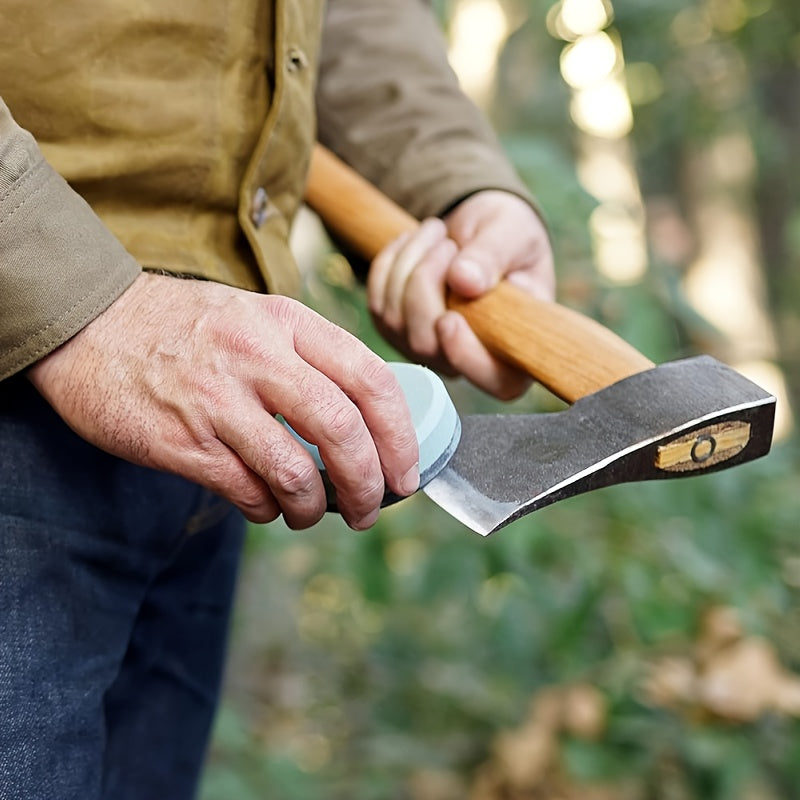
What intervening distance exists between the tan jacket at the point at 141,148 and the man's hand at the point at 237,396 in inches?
1.4

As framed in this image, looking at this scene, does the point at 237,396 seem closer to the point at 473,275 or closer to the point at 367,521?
the point at 367,521

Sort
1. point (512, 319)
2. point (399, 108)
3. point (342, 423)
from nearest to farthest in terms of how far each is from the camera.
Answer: point (342, 423), point (512, 319), point (399, 108)

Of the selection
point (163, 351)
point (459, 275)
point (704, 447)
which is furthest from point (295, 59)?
point (704, 447)

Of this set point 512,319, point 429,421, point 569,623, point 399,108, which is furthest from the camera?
point 569,623

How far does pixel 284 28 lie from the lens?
0.99 meters

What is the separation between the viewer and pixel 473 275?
1.17 meters

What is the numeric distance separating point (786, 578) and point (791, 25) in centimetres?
400

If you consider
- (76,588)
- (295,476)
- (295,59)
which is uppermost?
(295,59)

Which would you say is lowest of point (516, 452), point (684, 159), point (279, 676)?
point (684, 159)

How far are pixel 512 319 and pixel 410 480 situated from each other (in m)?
0.39

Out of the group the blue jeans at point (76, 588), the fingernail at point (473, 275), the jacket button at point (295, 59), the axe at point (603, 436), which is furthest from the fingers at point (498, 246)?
the blue jeans at point (76, 588)

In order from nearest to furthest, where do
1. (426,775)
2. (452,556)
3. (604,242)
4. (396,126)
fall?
(396,126) → (452,556) → (604,242) → (426,775)

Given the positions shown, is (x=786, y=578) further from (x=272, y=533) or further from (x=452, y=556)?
(x=272, y=533)

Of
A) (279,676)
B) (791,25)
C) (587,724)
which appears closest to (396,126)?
(587,724)
